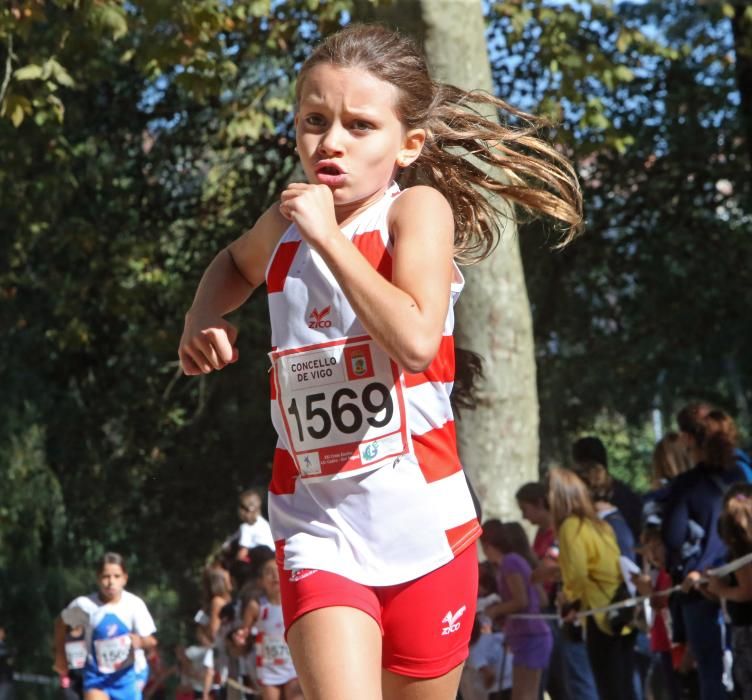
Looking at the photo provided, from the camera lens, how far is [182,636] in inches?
773

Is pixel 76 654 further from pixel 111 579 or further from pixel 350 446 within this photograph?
pixel 350 446

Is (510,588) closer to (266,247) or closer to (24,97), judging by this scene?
(266,247)

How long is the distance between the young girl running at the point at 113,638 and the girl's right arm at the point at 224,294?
8.10 metres

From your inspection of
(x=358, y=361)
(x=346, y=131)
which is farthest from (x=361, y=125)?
(x=358, y=361)

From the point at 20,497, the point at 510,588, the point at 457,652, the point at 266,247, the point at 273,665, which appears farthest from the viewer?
the point at 20,497

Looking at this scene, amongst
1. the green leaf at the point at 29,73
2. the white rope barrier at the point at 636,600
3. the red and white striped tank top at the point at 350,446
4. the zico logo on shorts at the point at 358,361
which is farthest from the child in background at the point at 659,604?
the green leaf at the point at 29,73

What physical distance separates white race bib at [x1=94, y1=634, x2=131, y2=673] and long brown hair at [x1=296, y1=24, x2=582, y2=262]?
313 inches

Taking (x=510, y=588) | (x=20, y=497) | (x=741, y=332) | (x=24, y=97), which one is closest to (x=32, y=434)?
(x=20, y=497)

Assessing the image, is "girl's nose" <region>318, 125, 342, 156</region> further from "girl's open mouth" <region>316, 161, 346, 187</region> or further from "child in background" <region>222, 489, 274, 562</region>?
"child in background" <region>222, 489, 274, 562</region>

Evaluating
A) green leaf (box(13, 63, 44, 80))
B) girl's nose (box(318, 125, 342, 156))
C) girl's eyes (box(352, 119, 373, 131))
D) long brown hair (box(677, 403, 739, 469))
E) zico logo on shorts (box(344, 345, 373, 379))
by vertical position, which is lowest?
zico logo on shorts (box(344, 345, 373, 379))

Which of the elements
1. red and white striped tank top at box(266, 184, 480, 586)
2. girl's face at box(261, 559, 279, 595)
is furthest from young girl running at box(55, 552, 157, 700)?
red and white striped tank top at box(266, 184, 480, 586)

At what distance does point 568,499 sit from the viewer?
28.4ft

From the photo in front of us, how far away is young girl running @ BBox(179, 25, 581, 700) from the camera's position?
3.26 m

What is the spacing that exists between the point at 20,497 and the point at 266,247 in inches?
590
